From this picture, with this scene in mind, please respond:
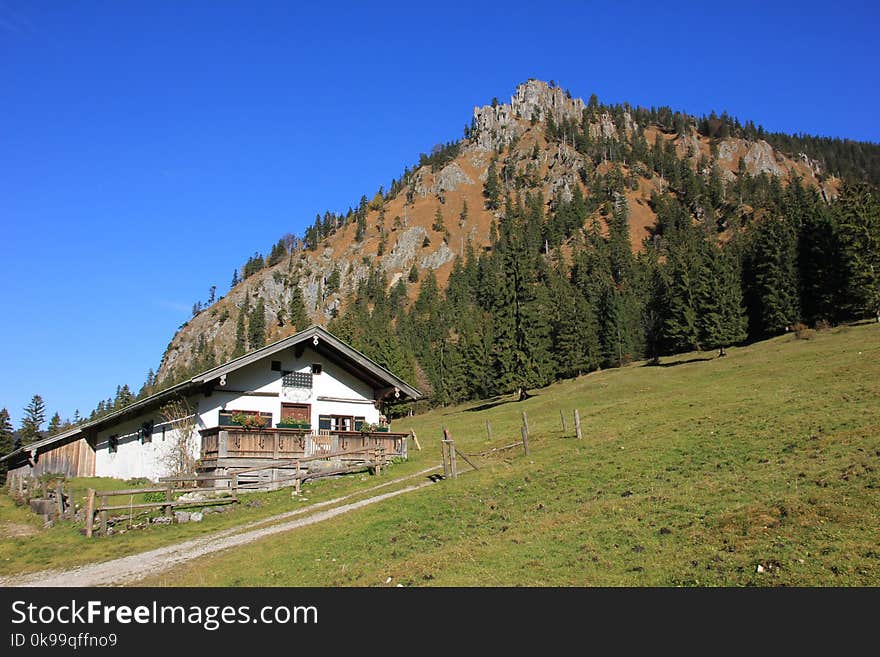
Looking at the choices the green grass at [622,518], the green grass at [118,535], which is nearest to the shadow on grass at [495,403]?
the green grass at [622,518]

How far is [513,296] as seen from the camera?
237 ft

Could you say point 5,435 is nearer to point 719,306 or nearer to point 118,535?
point 118,535

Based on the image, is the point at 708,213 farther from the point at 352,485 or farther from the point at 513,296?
the point at 352,485

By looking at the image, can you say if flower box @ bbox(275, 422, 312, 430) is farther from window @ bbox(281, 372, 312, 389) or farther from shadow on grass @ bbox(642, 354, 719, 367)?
shadow on grass @ bbox(642, 354, 719, 367)

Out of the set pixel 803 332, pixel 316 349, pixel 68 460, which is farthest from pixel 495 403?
pixel 68 460

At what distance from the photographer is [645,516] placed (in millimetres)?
14000

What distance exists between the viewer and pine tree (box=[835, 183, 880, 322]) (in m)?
57.4

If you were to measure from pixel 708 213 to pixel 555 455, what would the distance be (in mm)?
169737

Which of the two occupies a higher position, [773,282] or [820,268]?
[820,268]

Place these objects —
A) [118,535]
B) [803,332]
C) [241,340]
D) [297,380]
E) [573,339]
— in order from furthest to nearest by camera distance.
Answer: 1. [241,340]
2. [573,339]
3. [803,332]
4. [297,380]
5. [118,535]

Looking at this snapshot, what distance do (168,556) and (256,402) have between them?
52.6 feet

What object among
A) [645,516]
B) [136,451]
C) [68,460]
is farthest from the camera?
[68,460]

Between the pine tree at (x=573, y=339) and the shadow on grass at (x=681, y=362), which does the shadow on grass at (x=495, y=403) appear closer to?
the pine tree at (x=573, y=339)
